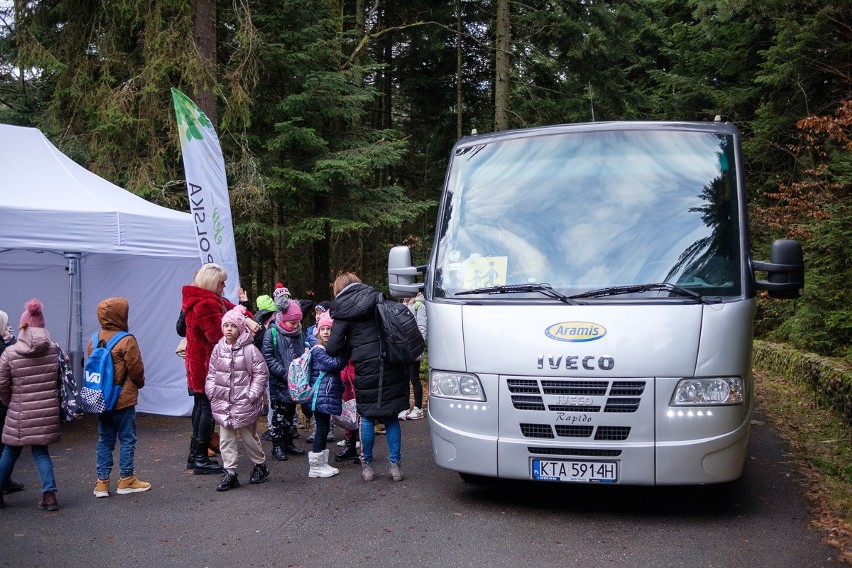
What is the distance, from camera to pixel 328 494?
6.90m

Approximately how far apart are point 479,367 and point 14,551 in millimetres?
3519

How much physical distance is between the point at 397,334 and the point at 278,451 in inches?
92.0

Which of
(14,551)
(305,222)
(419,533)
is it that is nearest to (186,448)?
(14,551)

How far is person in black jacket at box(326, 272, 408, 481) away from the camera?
7.10 m

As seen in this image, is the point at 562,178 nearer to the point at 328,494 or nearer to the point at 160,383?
the point at 328,494

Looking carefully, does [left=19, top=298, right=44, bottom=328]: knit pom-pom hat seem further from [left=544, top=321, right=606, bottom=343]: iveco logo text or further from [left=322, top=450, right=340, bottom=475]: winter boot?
[left=544, top=321, right=606, bottom=343]: iveco logo text

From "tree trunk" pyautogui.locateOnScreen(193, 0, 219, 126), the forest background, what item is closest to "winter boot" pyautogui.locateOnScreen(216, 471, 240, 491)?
the forest background

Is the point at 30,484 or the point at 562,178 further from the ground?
the point at 562,178

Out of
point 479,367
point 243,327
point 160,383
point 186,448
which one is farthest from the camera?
point 160,383

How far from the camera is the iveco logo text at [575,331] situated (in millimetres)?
5561

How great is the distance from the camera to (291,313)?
8.38m

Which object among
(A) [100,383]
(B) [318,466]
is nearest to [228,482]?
(B) [318,466]

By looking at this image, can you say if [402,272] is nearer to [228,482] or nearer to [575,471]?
[575,471]

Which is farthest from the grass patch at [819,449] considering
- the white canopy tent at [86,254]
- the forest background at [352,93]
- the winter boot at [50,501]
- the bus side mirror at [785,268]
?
the white canopy tent at [86,254]
